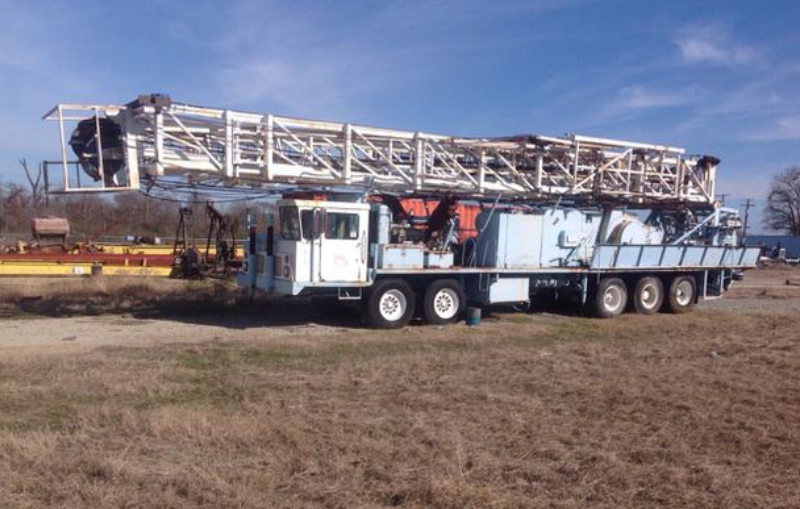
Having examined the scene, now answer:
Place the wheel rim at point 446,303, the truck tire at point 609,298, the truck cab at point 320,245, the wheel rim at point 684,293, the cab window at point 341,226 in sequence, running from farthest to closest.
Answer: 1. the wheel rim at point 684,293
2. the truck tire at point 609,298
3. the wheel rim at point 446,303
4. the cab window at point 341,226
5. the truck cab at point 320,245

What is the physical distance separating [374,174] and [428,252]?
205 centimetres

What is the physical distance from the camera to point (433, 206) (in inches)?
671

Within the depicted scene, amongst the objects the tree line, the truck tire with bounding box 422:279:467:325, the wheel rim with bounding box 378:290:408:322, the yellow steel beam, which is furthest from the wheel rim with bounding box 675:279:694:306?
the tree line

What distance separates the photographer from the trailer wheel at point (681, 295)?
19.3 m

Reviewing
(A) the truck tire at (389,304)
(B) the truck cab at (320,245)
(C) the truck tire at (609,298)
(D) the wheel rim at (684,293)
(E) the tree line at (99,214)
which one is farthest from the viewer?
(E) the tree line at (99,214)

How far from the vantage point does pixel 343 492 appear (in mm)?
5258

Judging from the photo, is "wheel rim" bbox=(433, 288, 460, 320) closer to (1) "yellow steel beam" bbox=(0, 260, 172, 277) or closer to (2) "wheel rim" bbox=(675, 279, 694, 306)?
(2) "wheel rim" bbox=(675, 279, 694, 306)

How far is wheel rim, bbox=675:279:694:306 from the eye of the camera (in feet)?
63.9

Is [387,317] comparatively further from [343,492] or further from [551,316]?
[343,492]

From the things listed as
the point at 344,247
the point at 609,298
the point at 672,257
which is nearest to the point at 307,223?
the point at 344,247

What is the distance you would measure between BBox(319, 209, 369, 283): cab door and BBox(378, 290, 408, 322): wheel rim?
703 millimetres

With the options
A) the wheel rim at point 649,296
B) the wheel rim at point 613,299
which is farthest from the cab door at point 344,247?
the wheel rim at point 649,296

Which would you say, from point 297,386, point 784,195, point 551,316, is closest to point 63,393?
point 297,386

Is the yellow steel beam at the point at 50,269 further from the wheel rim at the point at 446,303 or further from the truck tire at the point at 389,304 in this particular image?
the wheel rim at the point at 446,303
